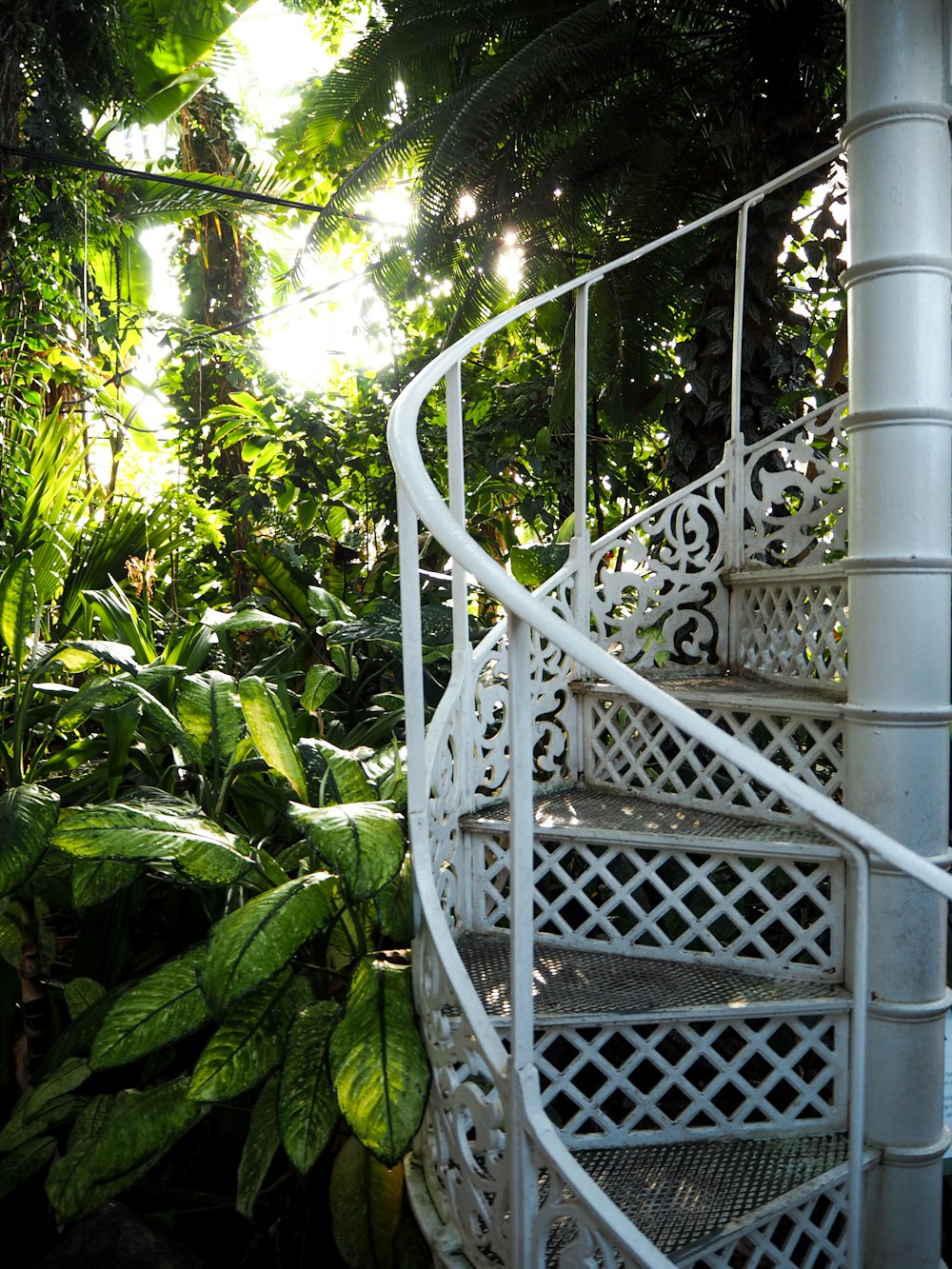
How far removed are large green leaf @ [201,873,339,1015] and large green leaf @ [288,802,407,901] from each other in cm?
13

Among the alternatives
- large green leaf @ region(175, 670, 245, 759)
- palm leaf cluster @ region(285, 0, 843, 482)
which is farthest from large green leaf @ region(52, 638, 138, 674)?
palm leaf cluster @ region(285, 0, 843, 482)

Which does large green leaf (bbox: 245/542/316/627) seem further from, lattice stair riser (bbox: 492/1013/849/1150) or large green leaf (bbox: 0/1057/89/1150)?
lattice stair riser (bbox: 492/1013/849/1150)

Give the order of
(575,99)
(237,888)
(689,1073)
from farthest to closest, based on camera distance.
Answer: (575,99), (689,1073), (237,888)

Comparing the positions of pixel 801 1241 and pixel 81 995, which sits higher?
pixel 81 995

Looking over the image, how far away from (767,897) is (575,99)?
10.1 ft

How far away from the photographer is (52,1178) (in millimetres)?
1793

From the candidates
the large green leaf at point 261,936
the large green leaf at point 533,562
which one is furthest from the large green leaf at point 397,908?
the large green leaf at point 533,562

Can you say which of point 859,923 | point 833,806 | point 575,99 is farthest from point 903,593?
point 575,99

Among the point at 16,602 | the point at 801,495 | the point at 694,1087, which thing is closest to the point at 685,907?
the point at 694,1087

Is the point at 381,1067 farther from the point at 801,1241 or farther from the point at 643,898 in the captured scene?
the point at 643,898

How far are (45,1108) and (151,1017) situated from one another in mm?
496

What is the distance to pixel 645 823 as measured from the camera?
6.78 ft

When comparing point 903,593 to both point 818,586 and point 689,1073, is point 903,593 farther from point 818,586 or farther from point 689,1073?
point 689,1073

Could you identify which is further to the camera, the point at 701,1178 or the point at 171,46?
the point at 171,46
